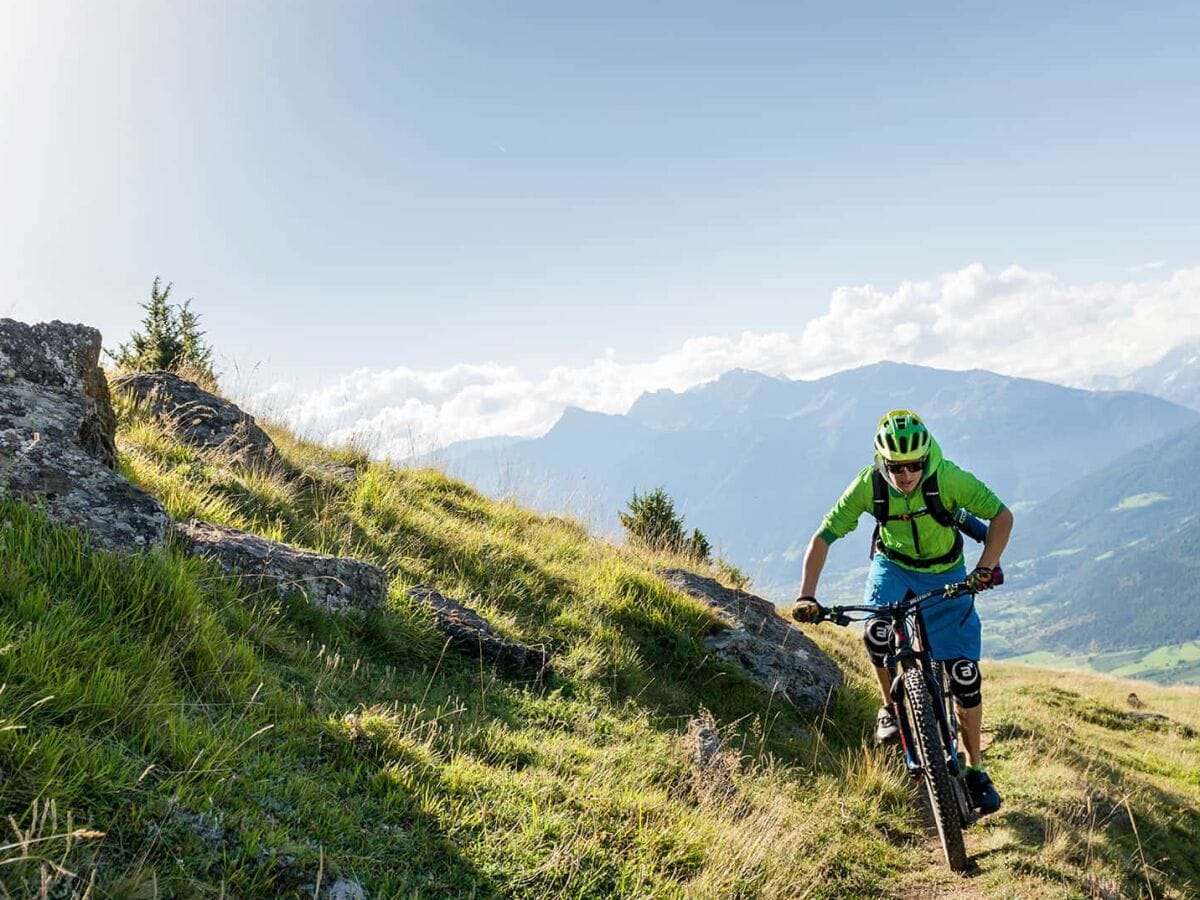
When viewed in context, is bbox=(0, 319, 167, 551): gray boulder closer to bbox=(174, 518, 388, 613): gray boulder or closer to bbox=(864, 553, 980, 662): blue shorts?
bbox=(174, 518, 388, 613): gray boulder

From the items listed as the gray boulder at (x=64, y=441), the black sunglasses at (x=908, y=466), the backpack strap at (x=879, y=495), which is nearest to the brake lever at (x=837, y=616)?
the backpack strap at (x=879, y=495)

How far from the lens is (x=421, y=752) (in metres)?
4.36

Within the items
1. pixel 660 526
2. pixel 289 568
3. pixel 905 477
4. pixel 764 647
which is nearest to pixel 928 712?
pixel 905 477

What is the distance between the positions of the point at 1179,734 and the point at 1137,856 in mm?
12905

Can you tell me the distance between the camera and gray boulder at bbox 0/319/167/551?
457cm

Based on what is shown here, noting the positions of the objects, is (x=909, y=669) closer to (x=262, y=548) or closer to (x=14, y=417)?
(x=262, y=548)

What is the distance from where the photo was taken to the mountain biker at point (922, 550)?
20.6 feet

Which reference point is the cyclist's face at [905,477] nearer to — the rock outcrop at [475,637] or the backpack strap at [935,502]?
the backpack strap at [935,502]

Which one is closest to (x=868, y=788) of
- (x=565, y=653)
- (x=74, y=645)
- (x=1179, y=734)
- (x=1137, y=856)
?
(x=1137, y=856)

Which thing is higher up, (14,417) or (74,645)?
(14,417)

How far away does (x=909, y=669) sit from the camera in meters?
6.24

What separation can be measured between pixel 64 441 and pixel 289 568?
6.51ft

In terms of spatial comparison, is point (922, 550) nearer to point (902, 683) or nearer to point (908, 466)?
point (908, 466)

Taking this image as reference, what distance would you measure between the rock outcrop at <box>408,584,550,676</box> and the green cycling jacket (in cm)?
346
